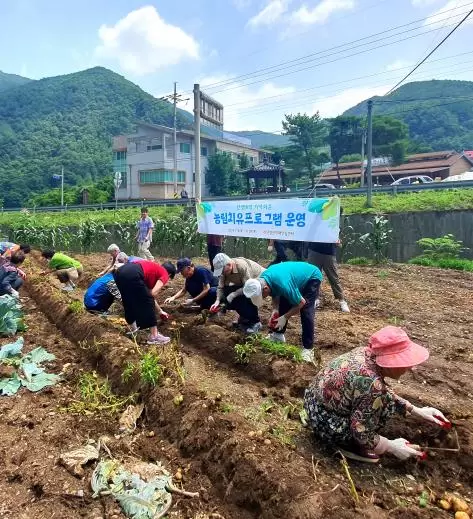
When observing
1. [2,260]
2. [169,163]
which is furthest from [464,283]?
[169,163]

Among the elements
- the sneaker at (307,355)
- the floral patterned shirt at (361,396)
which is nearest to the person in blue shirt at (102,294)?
the sneaker at (307,355)

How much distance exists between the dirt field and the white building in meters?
43.7

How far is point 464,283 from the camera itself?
9.45 metres

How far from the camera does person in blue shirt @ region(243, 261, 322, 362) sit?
4770 millimetres

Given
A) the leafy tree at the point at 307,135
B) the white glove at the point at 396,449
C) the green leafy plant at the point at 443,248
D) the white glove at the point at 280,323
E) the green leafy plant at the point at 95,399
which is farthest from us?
the leafy tree at the point at 307,135

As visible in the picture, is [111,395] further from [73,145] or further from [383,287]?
[73,145]

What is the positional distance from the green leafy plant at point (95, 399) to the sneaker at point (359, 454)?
2082mm

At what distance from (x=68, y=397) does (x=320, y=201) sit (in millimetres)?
5420

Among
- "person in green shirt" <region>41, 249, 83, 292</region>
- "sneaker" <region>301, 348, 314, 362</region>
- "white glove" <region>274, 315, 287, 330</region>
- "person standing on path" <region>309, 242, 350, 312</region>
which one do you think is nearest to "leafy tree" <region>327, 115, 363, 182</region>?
"person in green shirt" <region>41, 249, 83, 292</region>

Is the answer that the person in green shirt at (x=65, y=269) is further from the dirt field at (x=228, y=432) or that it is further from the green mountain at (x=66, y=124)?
the green mountain at (x=66, y=124)

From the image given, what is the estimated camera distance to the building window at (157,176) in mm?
48531

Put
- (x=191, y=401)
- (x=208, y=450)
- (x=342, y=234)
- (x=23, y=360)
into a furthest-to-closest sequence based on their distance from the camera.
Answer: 1. (x=342, y=234)
2. (x=23, y=360)
3. (x=191, y=401)
4. (x=208, y=450)

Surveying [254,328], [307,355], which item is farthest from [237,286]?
[307,355]

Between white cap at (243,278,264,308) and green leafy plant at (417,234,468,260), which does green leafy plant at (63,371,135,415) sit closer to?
white cap at (243,278,264,308)
